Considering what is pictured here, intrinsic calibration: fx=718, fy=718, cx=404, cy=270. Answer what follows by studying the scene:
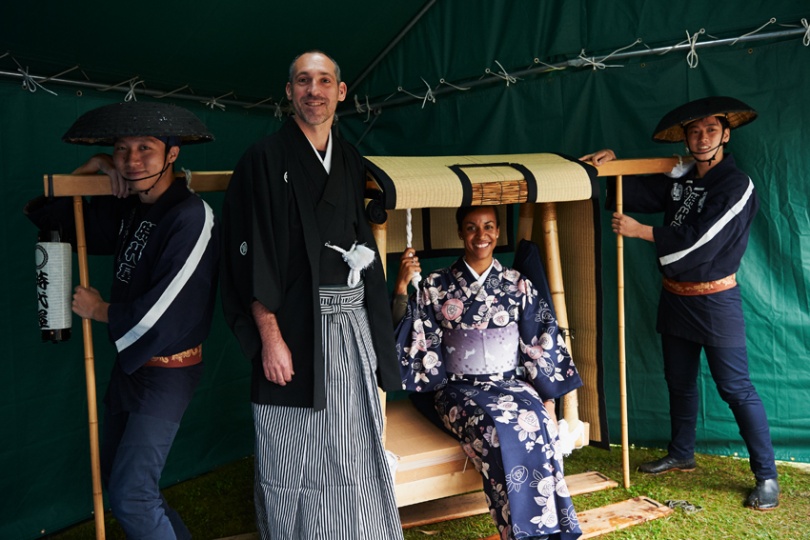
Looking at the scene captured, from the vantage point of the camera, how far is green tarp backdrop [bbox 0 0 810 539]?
3.27 metres

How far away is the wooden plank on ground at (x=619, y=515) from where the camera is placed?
3227 mm

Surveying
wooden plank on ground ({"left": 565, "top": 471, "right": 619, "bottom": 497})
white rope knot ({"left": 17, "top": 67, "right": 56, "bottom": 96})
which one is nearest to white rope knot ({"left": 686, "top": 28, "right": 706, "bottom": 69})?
wooden plank on ground ({"left": 565, "top": 471, "right": 619, "bottom": 497})

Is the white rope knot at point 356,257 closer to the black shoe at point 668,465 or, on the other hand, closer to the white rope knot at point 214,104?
the white rope knot at point 214,104

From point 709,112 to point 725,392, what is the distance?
4.45ft

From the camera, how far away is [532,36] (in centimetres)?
421

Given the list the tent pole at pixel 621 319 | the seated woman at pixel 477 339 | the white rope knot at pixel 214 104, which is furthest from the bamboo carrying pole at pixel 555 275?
the white rope knot at pixel 214 104

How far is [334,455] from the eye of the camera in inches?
106

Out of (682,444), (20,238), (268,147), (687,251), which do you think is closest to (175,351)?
(268,147)

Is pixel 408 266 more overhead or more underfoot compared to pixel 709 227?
more underfoot

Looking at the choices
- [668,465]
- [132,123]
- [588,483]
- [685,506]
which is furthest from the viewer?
[668,465]

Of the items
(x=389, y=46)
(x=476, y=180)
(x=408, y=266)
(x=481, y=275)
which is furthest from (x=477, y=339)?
(x=389, y=46)

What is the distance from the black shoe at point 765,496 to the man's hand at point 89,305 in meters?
3.01

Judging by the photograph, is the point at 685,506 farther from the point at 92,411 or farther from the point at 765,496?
the point at 92,411

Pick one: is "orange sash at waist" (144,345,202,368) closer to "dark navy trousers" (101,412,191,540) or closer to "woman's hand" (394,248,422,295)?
"dark navy trousers" (101,412,191,540)
